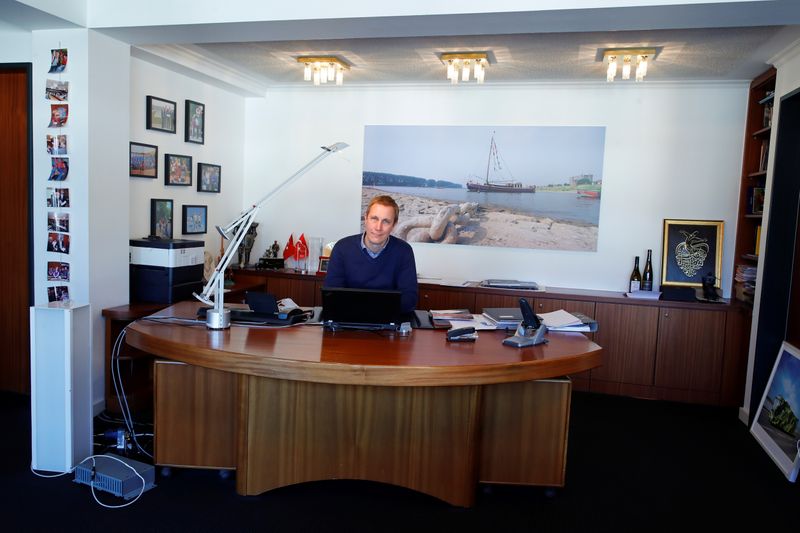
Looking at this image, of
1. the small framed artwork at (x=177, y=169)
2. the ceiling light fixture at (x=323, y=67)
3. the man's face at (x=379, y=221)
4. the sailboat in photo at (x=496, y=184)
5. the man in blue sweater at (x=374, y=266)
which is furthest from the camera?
the sailboat in photo at (x=496, y=184)

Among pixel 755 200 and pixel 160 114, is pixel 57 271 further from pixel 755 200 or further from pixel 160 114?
pixel 755 200

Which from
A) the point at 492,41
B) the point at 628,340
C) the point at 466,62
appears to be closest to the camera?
the point at 492,41

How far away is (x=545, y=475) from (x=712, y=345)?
2350 mm

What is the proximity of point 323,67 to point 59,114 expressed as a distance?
1.96m

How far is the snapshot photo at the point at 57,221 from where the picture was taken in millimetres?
3877

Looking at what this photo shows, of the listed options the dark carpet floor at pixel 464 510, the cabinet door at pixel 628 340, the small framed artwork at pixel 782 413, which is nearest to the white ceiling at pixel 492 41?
the cabinet door at pixel 628 340

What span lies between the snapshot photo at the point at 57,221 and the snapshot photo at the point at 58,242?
38mm

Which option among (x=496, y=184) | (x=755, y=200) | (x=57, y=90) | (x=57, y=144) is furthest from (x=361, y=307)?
(x=755, y=200)

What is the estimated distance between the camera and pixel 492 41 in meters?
4.12

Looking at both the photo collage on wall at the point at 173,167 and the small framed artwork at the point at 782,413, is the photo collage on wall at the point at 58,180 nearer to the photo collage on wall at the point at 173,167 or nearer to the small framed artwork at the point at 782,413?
the photo collage on wall at the point at 173,167

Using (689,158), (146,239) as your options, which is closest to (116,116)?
(146,239)

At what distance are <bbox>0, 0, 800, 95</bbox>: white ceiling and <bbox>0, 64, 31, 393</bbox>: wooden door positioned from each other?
736 mm

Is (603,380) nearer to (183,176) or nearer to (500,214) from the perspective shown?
(500,214)

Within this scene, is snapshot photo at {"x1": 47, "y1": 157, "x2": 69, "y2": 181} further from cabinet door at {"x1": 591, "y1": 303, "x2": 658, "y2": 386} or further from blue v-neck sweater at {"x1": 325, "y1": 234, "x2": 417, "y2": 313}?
cabinet door at {"x1": 591, "y1": 303, "x2": 658, "y2": 386}
